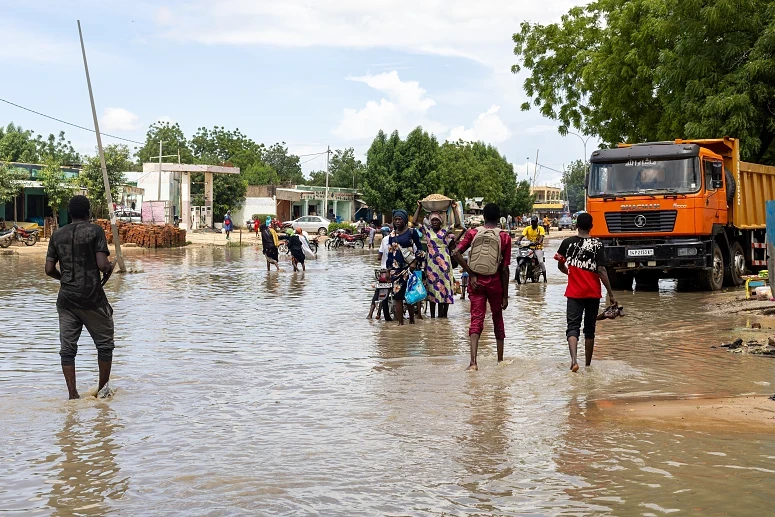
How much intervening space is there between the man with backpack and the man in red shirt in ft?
2.22

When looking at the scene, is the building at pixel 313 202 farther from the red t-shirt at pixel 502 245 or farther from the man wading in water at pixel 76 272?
the man wading in water at pixel 76 272

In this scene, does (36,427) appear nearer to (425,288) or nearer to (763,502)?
(763,502)

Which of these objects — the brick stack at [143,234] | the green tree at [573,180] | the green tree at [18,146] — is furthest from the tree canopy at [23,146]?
the green tree at [573,180]

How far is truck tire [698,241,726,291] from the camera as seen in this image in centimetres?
2045

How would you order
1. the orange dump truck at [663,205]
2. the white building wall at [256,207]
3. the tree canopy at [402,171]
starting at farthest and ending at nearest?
the white building wall at [256,207] < the tree canopy at [402,171] < the orange dump truck at [663,205]

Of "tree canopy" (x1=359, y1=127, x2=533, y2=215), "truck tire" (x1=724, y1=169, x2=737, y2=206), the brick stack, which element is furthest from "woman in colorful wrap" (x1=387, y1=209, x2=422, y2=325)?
"tree canopy" (x1=359, y1=127, x2=533, y2=215)

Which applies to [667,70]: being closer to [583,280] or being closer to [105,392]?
[583,280]

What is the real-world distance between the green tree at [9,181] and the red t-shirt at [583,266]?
42.3 metres

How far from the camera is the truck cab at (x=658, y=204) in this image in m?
19.3

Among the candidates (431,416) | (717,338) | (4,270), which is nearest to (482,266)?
(431,416)

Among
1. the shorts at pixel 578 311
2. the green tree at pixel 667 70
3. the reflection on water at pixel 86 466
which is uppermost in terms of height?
the green tree at pixel 667 70

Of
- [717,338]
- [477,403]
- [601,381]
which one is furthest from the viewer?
[717,338]

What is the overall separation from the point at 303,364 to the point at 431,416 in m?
3.27

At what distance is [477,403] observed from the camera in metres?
8.30
